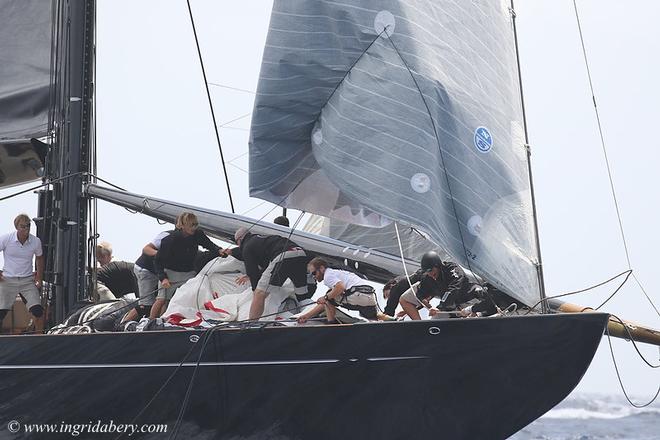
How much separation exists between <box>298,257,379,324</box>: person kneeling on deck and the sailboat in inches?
17.3

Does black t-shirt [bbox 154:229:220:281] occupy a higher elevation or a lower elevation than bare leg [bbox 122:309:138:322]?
higher

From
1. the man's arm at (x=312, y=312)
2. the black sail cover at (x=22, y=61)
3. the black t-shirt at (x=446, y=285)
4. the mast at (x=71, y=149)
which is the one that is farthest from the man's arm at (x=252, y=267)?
the black sail cover at (x=22, y=61)

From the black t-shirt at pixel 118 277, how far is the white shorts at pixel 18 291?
1035 mm

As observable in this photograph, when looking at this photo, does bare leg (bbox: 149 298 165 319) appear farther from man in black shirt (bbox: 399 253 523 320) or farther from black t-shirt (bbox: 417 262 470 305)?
black t-shirt (bbox: 417 262 470 305)

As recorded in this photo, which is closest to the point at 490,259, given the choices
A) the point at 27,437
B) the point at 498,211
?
the point at 498,211

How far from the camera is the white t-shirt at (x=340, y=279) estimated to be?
12617mm

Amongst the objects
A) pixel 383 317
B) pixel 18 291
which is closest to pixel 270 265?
pixel 383 317

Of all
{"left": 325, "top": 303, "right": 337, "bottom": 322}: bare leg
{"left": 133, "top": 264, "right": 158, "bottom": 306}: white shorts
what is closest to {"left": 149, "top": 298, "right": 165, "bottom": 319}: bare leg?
{"left": 133, "top": 264, "right": 158, "bottom": 306}: white shorts

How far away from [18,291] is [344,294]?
3729 millimetres

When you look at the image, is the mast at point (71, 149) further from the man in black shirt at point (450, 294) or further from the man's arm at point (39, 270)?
the man in black shirt at point (450, 294)

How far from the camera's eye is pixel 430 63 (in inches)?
506

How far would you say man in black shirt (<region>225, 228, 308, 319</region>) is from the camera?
1298cm

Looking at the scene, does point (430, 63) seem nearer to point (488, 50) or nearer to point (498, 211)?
Result: point (488, 50)

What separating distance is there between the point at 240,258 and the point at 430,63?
260 centimetres
